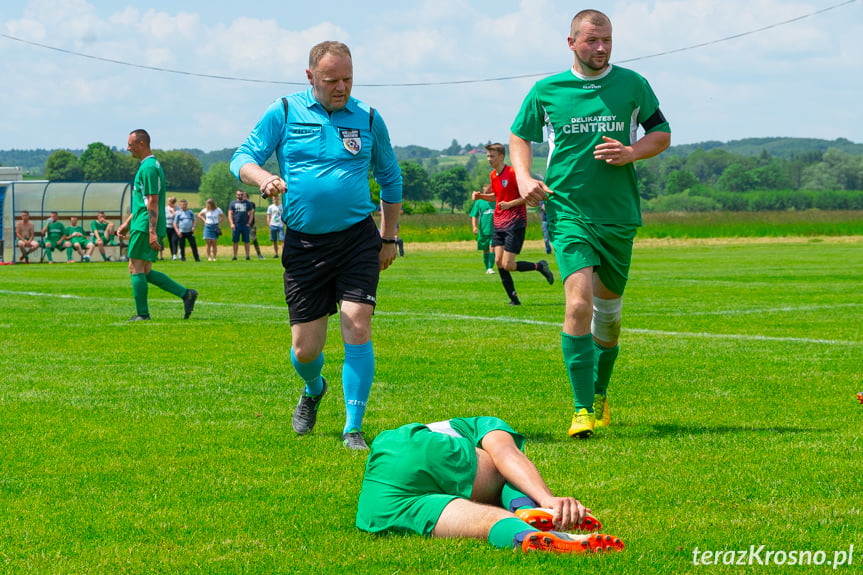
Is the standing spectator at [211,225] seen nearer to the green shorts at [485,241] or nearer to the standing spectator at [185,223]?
the standing spectator at [185,223]

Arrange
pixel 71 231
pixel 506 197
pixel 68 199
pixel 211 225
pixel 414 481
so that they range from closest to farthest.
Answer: pixel 414 481 → pixel 506 197 → pixel 211 225 → pixel 71 231 → pixel 68 199

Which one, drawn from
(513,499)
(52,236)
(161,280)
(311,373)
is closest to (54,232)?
(52,236)

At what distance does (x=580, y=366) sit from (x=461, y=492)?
2284mm

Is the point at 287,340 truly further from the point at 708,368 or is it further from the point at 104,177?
the point at 104,177

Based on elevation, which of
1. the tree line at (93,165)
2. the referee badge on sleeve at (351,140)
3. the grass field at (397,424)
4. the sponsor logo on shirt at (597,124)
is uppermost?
the tree line at (93,165)

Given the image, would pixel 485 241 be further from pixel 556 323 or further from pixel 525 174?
pixel 525 174

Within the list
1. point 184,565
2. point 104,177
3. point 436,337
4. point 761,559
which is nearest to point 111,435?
point 184,565

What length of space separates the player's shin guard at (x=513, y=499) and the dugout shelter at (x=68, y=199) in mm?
34882

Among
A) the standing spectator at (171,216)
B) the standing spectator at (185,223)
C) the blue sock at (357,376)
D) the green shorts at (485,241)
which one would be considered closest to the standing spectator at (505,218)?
A: the green shorts at (485,241)

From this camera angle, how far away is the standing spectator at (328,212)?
5914 mm

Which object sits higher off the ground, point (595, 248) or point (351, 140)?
point (351, 140)

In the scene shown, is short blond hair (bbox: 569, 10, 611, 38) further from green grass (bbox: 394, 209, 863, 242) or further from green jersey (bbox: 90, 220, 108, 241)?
green grass (bbox: 394, 209, 863, 242)

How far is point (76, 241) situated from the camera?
35344 millimetres

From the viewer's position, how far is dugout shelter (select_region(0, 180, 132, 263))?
37219mm
